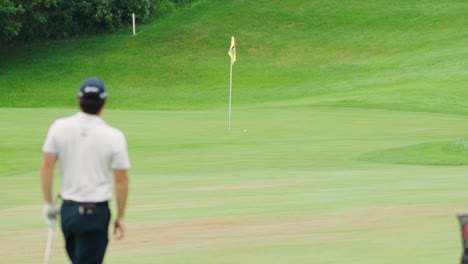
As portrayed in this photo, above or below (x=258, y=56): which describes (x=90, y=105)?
above

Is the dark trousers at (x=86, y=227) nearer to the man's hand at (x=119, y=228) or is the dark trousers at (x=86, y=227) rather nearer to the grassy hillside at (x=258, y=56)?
the man's hand at (x=119, y=228)

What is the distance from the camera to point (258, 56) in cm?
6072

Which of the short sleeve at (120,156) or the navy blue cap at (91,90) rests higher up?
the navy blue cap at (91,90)

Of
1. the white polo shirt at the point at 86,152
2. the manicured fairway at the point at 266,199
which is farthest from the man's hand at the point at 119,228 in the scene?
the manicured fairway at the point at 266,199

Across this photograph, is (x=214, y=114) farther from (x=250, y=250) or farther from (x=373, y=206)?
(x=250, y=250)

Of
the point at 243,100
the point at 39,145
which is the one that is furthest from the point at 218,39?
the point at 39,145

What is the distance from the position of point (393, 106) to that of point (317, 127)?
7.46 metres

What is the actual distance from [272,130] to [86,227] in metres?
23.2

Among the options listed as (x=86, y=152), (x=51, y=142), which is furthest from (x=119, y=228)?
(x=51, y=142)

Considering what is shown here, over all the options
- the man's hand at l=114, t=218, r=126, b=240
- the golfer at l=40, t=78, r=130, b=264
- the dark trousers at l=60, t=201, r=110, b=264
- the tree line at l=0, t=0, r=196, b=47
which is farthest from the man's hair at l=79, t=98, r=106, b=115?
the tree line at l=0, t=0, r=196, b=47

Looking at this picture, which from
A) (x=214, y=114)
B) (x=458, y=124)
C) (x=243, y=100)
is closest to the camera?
(x=458, y=124)

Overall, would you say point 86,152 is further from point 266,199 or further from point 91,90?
point 266,199

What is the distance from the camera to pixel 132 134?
29109 mm

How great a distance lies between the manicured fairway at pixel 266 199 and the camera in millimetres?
10141
